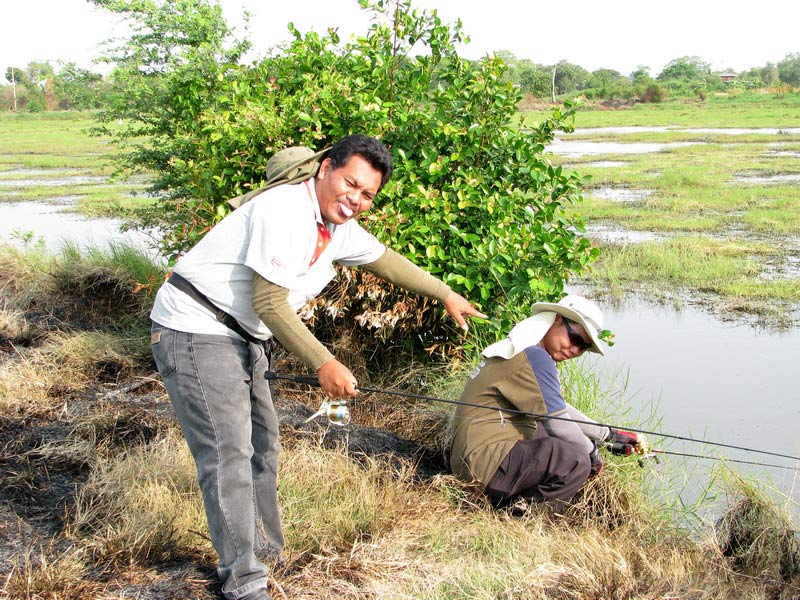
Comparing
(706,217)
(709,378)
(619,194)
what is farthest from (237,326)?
(619,194)

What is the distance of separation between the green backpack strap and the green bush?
1961 millimetres

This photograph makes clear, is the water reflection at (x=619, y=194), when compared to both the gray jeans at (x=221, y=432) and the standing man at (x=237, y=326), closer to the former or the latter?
the standing man at (x=237, y=326)

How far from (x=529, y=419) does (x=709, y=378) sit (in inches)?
123

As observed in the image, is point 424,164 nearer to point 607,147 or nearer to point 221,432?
point 221,432

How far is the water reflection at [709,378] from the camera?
586 cm

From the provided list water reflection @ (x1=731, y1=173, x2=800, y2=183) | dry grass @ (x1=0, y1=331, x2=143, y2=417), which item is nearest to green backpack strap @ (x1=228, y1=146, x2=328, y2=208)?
dry grass @ (x1=0, y1=331, x2=143, y2=417)

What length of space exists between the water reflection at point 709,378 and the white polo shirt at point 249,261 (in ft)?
9.69

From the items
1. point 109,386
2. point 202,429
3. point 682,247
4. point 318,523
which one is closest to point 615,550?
point 318,523

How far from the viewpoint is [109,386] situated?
6117 mm

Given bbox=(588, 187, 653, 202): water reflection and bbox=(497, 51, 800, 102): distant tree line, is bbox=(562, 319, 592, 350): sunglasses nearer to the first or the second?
bbox=(588, 187, 653, 202): water reflection

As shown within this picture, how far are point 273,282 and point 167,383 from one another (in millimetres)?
641

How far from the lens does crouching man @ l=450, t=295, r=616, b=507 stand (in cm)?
438

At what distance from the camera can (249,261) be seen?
3.15 meters

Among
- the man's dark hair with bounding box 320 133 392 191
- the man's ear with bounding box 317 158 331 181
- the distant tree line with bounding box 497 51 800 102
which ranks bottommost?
the man's ear with bounding box 317 158 331 181
